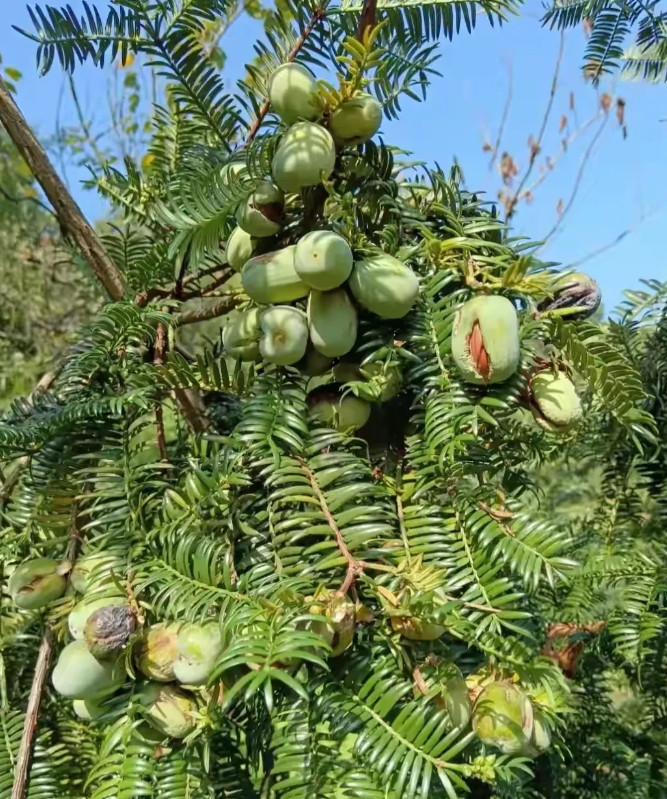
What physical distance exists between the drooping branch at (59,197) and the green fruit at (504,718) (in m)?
0.38

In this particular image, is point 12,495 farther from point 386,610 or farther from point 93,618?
point 386,610

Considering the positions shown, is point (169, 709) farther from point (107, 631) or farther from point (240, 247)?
point (240, 247)

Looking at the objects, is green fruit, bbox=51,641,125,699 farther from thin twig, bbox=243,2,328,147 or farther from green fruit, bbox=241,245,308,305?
thin twig, bbox=243,2,328,147

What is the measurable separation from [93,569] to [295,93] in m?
0.30

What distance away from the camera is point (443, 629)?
13.7 inches

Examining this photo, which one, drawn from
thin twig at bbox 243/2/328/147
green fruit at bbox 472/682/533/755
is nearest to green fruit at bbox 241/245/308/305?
thin twig at bbox 243/2/328/147

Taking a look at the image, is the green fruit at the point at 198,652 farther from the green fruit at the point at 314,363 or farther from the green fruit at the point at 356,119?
the green fruit at the point at 356,119

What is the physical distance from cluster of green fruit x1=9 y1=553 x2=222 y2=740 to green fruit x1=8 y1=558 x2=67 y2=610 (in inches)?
2.3

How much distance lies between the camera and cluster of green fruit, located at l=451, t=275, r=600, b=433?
0.36 m

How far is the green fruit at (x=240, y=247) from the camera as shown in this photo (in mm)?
445

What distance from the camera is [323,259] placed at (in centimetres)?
37

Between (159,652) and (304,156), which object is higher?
(304,156)

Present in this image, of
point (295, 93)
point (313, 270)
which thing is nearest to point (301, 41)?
point (295, 93)

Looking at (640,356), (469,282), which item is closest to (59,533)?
(469,282)
